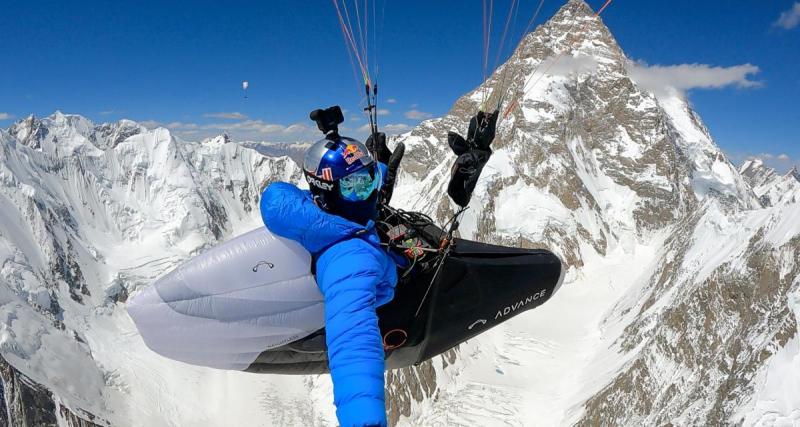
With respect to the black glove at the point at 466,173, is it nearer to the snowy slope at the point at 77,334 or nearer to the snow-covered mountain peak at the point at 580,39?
the snowy slope at the point at 77,334

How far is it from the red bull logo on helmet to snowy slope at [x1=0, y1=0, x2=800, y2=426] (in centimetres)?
274

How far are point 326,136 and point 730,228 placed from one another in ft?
204

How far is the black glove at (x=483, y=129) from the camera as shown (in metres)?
7.30

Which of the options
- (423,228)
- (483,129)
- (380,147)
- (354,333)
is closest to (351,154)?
(423,228)

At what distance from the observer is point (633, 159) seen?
147875 millimetres

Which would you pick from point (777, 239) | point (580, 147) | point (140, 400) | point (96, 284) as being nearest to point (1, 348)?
A: point (140, 400)

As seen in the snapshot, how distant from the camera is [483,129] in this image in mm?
7312

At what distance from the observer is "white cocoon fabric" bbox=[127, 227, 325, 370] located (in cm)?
662

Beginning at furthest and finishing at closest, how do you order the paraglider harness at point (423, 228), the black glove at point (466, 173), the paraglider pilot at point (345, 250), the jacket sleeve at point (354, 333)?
the black glove at point (466, 173), the paraglider harness at point (423, 228), the paraglider pilot at point (345, 250), the jacket sleeve at point (354, 333)

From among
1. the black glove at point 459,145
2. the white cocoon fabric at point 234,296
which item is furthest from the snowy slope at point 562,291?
the white cocoon fabric at point 234,296

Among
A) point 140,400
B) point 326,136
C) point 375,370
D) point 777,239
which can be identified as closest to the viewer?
point 375,370

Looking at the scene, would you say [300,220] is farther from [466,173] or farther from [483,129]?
[483,129]

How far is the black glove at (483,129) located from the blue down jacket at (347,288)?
2.59m

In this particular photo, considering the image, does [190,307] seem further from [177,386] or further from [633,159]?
[633,159]
